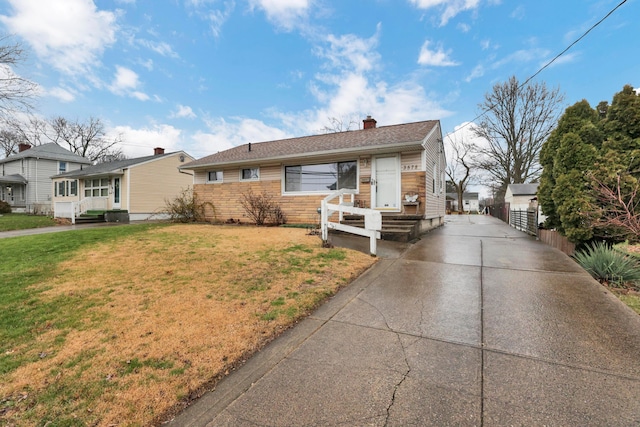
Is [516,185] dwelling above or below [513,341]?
above

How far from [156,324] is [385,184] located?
8.41 metres

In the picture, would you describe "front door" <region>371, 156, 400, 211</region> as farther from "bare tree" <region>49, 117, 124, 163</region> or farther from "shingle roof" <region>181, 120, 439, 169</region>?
"bare tree" <region>49, 117, 124, 163</region>

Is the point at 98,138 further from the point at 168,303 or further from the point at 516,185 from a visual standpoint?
the point at 516,185

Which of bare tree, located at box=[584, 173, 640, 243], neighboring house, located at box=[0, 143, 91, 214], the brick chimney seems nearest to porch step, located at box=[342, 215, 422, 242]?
bare tree, located at box=[584, 173, 640, 243]

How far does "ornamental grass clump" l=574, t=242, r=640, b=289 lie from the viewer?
4.42 meters

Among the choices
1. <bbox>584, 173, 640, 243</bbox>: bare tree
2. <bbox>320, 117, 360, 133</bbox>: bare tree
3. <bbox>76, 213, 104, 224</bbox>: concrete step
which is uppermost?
<bbox>320, 117, 360, 133</bbox>: bare tree

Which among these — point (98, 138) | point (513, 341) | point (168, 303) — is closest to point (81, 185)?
point (98, 138)

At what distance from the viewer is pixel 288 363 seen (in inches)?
95.3

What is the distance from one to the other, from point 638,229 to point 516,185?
84.7 ft

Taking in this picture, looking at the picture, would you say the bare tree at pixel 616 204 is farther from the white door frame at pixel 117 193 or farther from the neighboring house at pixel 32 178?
the neighboring house at pixel 32 178

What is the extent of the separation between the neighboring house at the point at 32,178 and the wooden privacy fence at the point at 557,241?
3395cm

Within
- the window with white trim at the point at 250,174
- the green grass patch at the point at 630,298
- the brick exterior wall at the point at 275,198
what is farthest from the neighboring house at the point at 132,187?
the green grass patch at the point at 630,298

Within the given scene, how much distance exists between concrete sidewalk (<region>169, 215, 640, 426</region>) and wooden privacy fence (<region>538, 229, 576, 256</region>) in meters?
2.97

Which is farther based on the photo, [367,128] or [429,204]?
[367,128]
